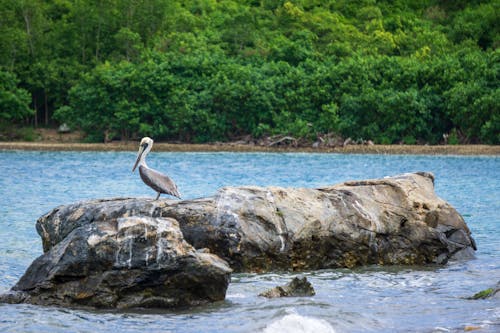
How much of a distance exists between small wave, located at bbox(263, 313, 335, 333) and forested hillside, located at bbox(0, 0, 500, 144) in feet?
134

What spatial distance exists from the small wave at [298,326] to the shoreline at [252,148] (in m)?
38.9

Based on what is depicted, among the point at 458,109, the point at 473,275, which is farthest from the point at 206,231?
the point at 458,109

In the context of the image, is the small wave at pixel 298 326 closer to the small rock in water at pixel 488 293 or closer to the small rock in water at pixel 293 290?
→ the small rock in water at pixel 293 290

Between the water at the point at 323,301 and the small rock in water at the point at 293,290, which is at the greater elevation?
the small rock in water at the point at 293,290

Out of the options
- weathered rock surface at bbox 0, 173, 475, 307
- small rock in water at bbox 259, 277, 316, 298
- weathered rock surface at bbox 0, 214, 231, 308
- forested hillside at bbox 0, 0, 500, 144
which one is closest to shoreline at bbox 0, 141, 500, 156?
forested hillside at bbox 0, 0, 500, 144

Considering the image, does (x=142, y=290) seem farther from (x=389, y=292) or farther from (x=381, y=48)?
(x=381, y=48)

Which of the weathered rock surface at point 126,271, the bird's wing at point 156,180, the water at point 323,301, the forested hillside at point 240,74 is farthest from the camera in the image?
the forested hillside at point 240,74

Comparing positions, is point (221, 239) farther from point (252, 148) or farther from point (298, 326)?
point (252, 148)

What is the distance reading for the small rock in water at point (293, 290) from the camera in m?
12.4

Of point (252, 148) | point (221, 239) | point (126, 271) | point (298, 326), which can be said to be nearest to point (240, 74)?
point (252, 148)

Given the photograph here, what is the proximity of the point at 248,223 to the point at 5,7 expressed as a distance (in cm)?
5342

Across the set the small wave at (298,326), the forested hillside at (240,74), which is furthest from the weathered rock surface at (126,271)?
the forested hillside at (240,74)

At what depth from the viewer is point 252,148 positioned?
175 feet

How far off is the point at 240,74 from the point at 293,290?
44952 mm
